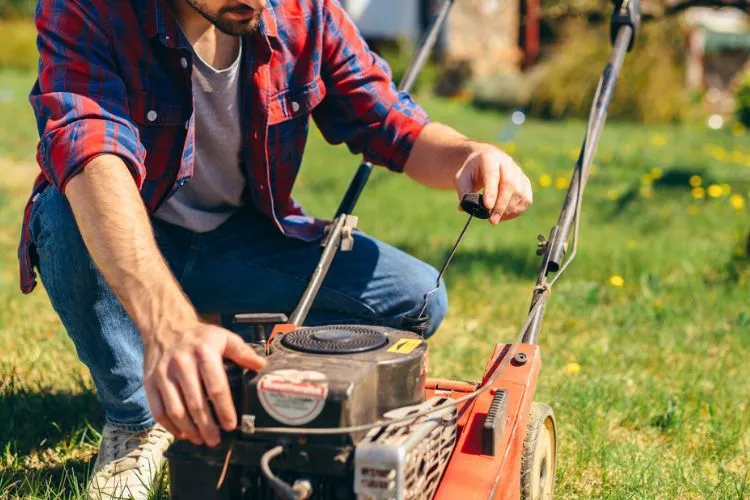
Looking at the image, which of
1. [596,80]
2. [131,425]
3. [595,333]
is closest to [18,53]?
[596,80]

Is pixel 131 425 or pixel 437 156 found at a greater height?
pixel 437 156

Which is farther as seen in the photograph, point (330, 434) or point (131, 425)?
point (131, 425)

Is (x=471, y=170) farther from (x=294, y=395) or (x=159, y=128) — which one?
(x=294, y=395)

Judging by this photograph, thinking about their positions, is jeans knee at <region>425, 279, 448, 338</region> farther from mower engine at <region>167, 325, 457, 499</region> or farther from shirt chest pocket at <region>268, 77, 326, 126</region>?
mower engine at <region>167, 325, 457, 499</region>

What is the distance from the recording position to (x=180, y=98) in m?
2.13

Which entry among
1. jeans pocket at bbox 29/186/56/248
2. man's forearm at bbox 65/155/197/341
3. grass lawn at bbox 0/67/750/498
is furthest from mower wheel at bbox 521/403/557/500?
jeans pocket at bbox 29/186/56/248

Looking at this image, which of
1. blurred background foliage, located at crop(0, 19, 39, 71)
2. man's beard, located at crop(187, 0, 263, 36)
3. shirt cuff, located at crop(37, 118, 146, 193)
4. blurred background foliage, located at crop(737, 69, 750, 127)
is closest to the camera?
shirt cuff, located at crop(37, 118, 146, 193)

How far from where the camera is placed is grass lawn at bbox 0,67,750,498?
2.32 m

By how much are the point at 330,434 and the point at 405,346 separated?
9.2 inches

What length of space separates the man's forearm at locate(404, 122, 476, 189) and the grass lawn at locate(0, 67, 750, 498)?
0.72 meters

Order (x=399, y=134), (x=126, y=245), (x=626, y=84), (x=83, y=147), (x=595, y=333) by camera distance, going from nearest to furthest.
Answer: (x=126, y=245) → (x=83, y=147) → (x=399, y=134) → (x=595, y=333) → (x=626, y=84)

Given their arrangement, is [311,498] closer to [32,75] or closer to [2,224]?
[2,224]

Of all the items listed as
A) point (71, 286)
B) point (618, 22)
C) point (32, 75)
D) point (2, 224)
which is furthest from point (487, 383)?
point (32, 75)

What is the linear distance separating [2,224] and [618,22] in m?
3.66
